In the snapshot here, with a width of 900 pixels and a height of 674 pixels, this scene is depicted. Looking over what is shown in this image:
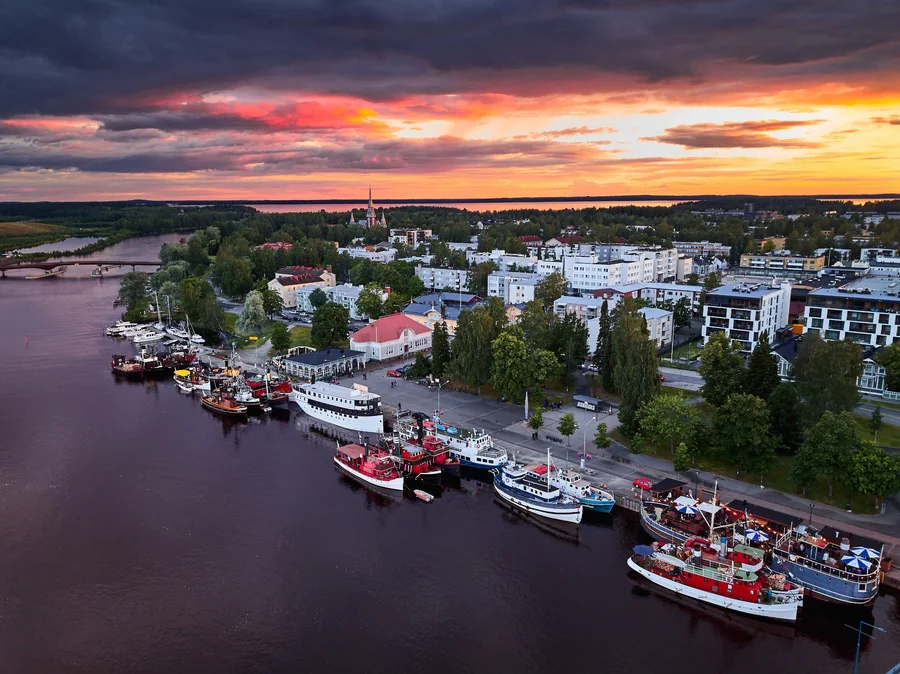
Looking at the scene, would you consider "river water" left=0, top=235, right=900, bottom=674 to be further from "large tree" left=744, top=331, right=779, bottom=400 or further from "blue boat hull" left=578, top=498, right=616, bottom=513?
"large tree" left=744, top=331, right=779, bottom=400

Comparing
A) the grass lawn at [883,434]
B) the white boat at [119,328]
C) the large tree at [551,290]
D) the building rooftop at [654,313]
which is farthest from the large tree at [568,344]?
the white boat at [119,328]

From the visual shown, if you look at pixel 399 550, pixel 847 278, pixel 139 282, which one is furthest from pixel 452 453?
pixel 139 282

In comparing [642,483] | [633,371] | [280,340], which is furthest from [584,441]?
[280,340]

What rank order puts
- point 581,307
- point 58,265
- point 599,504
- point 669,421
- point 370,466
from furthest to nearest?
point 58,265, point 581,307, point 370,466, point 669,421, point 599,504

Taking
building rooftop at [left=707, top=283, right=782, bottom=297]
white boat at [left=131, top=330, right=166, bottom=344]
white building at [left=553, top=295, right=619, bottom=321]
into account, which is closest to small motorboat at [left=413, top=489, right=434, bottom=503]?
white building at [left=553, top=295, right=619, bottom=321]

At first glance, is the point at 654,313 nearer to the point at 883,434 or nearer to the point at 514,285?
the point at 883,434

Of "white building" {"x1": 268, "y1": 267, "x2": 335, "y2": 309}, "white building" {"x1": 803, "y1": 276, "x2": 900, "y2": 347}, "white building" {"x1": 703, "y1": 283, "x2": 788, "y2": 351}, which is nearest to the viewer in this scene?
"white building" {"x1": 803, "y1": 276, "x2": 900, "y2": 347}

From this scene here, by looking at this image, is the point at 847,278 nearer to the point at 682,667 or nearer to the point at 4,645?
the point at 682,667

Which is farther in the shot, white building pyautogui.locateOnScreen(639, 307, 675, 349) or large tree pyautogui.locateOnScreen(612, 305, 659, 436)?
white building pyautogui.locateOnScreen(639, 307, 675, 349)
